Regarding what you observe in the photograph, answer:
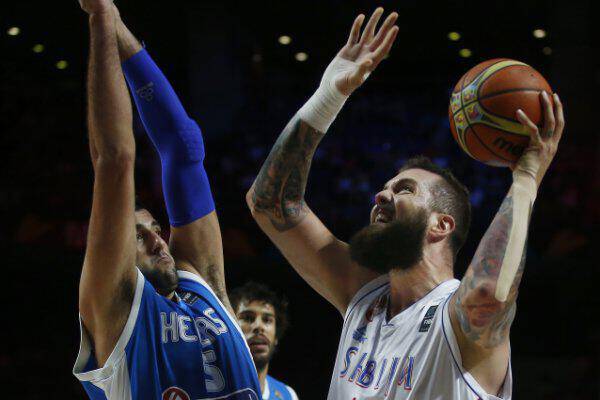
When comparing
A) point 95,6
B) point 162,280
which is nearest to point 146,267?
point 162,280

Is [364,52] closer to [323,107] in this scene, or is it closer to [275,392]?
[323,107]

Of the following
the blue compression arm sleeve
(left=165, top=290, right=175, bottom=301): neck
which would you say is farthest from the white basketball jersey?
the blue compression arm sleeve

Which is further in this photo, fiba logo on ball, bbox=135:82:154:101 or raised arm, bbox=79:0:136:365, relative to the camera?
fiba logo on ball, bbox=135:82:154:101

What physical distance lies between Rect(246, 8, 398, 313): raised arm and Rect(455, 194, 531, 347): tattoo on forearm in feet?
2.66

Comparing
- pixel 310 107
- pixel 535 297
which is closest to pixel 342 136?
pixel 535 297

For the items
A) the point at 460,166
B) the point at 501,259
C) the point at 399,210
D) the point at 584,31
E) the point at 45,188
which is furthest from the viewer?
the point at 584,31

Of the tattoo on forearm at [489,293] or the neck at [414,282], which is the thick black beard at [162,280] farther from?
the tattoo on forearm at [489,293]

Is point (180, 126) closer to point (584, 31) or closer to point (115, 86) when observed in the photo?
point (115, 86)

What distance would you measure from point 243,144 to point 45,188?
8.09ft

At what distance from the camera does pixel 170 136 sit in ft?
11.3

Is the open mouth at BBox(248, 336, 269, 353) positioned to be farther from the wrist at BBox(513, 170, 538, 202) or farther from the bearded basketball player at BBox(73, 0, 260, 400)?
the wrist at BBox(513, 170, 538, 202)

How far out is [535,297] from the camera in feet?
22.1

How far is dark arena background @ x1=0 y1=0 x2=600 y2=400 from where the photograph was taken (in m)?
6.80

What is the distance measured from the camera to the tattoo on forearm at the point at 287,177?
348 cm
